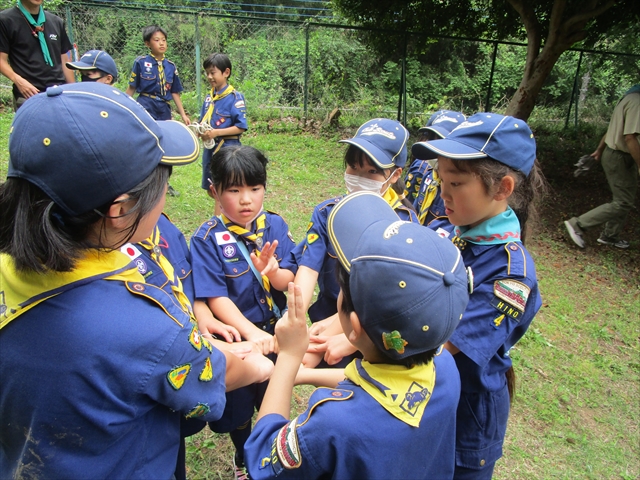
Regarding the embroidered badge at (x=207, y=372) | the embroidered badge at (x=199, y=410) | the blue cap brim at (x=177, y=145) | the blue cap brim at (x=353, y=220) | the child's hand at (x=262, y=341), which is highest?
the blue cap brim at (x=177, y=145)

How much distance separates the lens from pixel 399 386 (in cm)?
113

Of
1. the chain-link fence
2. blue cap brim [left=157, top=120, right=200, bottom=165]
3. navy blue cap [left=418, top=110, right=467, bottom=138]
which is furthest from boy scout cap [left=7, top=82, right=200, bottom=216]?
the chain-link fence

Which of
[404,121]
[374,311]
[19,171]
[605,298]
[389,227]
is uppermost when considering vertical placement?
[19,171]

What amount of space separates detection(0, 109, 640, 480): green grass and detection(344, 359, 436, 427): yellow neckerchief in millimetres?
1755

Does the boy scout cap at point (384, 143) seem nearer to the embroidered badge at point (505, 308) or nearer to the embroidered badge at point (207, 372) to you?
the embroidered badge at point (505, 308)

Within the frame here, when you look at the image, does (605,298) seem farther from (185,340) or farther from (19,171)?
(19,171)

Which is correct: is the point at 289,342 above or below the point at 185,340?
below

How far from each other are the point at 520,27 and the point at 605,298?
707 centimetres

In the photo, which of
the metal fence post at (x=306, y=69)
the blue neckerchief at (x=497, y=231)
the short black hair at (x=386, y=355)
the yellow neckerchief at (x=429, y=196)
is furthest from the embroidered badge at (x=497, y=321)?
the metal fence post at (x=306, y=69)

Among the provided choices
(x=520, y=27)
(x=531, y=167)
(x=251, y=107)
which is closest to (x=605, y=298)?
(x=531, y=167)

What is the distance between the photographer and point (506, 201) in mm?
1709

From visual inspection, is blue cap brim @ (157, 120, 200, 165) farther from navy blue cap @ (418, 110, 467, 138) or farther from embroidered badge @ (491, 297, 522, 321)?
navy blue cap @ (418, 110, 467, 138)

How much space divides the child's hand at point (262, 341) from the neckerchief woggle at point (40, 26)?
14.6 feet

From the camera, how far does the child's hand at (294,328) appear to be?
1.40 m
